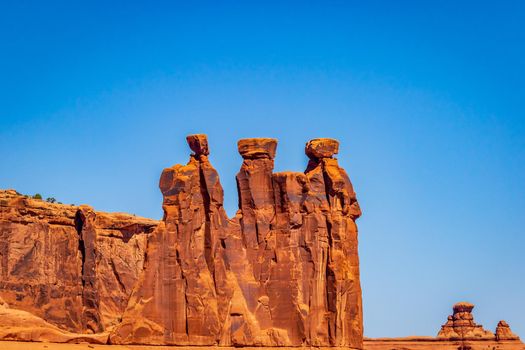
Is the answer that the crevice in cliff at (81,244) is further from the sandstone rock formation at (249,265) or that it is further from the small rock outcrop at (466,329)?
the small rock outcrop at (466,329)

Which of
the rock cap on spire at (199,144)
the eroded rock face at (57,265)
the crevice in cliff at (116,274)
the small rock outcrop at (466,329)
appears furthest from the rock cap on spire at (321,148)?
the small rock outcrop at (466,329)

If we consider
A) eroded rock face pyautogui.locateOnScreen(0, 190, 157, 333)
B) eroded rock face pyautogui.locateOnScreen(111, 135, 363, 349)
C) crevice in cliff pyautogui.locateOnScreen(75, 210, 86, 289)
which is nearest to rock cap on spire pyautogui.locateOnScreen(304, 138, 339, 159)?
eroded rock face pyautogui.locateOnScreen(111, 135, 363, 349)

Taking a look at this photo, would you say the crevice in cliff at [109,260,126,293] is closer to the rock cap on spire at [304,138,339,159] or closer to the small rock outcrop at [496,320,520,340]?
the rock cap on spire at [304,138,339,159]

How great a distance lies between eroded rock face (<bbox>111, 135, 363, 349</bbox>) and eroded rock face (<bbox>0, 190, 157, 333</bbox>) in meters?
23.4

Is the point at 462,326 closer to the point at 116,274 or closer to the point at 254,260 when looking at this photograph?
the point at 116,274

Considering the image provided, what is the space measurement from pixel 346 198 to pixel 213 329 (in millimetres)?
12938

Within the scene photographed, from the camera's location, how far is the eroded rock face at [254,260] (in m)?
83.8

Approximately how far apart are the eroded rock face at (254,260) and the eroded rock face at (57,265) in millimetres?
23358

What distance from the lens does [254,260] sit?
88250 mm

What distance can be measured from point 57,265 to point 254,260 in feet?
93.1

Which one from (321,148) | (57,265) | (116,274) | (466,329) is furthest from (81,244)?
(466,329)

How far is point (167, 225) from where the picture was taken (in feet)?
278

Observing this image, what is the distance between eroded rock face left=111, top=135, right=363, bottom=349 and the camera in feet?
275

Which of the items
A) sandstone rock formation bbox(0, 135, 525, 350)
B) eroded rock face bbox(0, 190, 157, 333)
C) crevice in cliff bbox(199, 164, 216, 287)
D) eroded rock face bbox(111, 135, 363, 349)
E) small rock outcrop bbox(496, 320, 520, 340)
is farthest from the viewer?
small rock outcrop bbox(496, 320, 520, 340)
